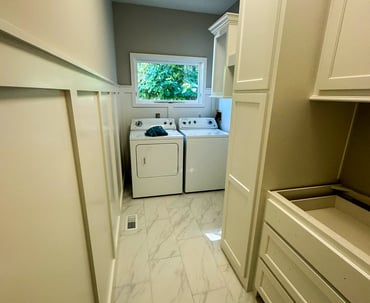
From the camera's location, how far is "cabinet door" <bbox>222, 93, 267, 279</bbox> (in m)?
1.32

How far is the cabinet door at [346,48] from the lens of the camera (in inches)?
34.9

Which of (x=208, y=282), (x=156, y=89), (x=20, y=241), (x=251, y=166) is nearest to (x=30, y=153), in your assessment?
(x=20, y=241)

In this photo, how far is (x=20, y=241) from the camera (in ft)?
1.43

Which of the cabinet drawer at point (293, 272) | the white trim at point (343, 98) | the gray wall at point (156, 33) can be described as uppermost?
the gray wall at point (156, 33)

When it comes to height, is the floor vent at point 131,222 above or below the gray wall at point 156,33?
below

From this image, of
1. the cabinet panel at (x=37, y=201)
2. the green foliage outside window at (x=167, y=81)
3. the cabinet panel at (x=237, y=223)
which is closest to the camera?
the cabinet panel at (x=37, y=201)

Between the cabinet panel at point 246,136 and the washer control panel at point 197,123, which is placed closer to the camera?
the cabinet panel at point 246,136

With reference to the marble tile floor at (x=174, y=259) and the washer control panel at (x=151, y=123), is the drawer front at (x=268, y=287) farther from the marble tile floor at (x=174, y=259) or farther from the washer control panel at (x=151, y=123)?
the washer control panel at (x=151, y=123)

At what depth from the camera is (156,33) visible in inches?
121

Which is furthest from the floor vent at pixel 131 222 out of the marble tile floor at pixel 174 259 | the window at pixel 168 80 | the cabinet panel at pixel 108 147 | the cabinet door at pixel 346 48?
the cabinet door at pixel 346 48

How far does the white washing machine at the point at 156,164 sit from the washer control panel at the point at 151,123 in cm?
21

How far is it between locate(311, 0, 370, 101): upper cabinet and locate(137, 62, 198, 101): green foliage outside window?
8.37ft

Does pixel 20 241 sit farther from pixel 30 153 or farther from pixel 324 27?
pixel 324 27

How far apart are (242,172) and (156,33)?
2621 millimetres
